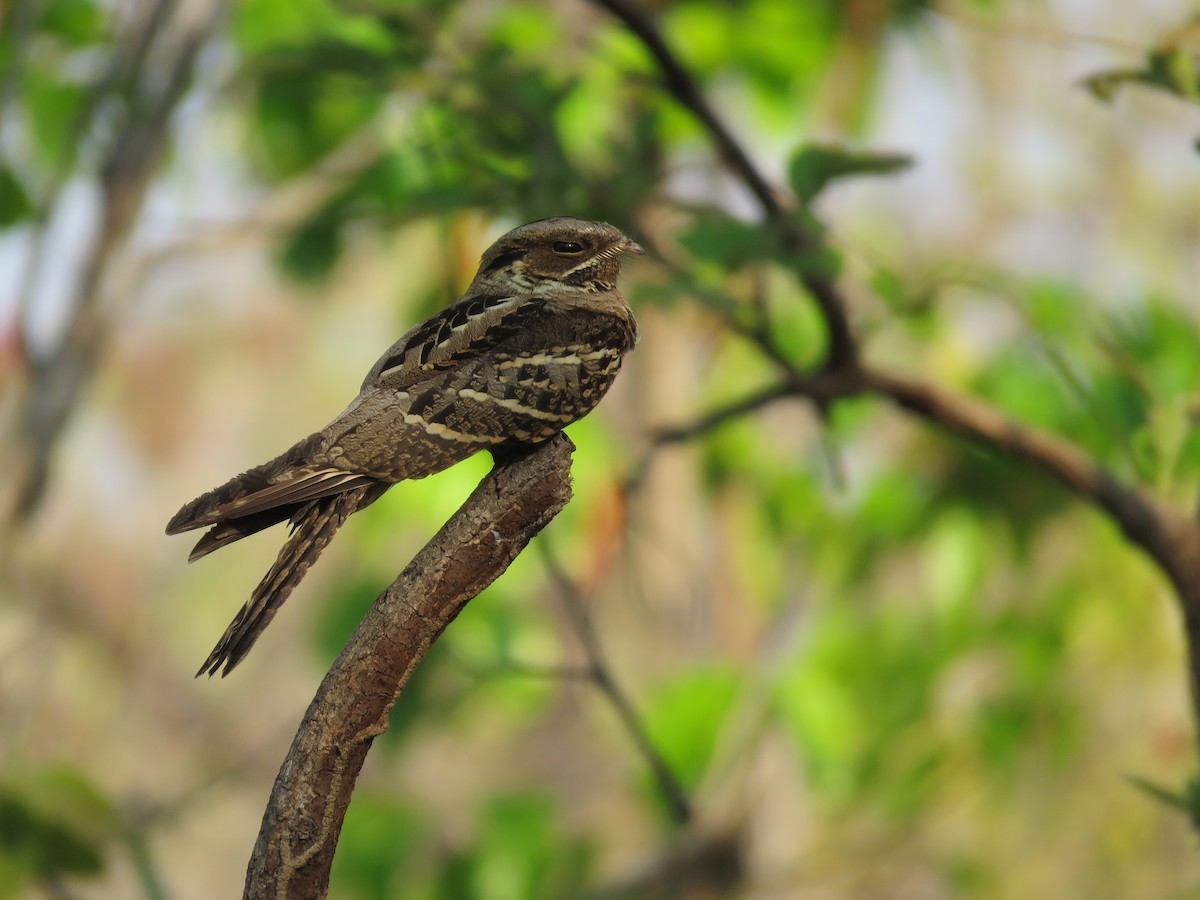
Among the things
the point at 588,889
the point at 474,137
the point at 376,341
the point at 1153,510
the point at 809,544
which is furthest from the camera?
the point at 376,341

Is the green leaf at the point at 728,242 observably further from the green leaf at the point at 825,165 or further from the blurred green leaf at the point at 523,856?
the blurred green leaf at the point at 523,856

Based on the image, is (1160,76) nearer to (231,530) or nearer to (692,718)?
(231,530)

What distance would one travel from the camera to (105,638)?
6.74 m

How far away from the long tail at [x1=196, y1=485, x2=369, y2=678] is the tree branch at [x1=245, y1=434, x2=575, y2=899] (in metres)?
0.12

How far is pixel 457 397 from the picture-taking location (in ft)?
6.41

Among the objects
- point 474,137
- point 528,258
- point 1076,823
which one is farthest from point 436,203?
point 1076,823

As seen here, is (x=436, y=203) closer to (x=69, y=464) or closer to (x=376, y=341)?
(x=69, y=464)

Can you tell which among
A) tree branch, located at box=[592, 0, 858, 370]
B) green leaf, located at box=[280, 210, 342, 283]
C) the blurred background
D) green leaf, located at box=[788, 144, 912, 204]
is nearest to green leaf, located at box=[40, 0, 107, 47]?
the blurred background

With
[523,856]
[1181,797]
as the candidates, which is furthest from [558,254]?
[523,856]

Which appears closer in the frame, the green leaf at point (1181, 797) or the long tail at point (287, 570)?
the long tail at point (287, 570)

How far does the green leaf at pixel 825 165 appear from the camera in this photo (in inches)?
111

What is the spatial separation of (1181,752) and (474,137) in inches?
145

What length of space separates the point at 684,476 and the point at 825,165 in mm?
3661

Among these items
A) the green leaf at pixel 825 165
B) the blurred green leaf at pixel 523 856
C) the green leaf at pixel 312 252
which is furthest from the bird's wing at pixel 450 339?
the blurred green leaf at pixel 523 856
